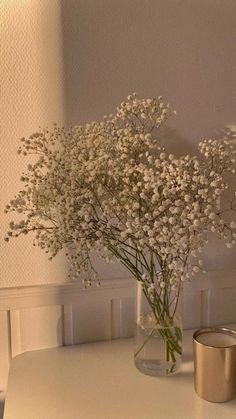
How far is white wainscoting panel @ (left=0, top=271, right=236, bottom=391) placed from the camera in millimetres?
1161

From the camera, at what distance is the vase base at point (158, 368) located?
3.43 ft

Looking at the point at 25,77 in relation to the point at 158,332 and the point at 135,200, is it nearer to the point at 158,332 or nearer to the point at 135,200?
the point at 135,200

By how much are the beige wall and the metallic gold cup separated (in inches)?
13.6

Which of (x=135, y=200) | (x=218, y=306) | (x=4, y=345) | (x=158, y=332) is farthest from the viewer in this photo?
(x=218, y=306)

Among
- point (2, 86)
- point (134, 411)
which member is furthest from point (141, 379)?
point (2, 86)

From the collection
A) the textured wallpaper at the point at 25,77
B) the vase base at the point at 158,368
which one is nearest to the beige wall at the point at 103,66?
the textured wallpaper at the point at 25,77

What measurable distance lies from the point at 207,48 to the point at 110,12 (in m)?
0.25

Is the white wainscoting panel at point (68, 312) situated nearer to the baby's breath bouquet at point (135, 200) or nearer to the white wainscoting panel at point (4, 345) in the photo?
the white wainscoting panel at point (4, 345)

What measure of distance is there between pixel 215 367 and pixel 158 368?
0.16 m

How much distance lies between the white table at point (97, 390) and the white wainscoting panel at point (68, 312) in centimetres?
4

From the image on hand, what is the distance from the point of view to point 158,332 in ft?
3.38

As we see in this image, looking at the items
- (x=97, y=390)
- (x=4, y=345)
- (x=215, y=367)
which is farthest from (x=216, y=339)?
(x=4, y=345)

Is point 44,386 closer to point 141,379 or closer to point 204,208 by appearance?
point 141,379

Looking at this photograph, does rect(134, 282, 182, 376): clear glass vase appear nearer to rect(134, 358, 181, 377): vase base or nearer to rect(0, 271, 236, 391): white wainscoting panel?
rect(134, 358, 181, 377): vase base
